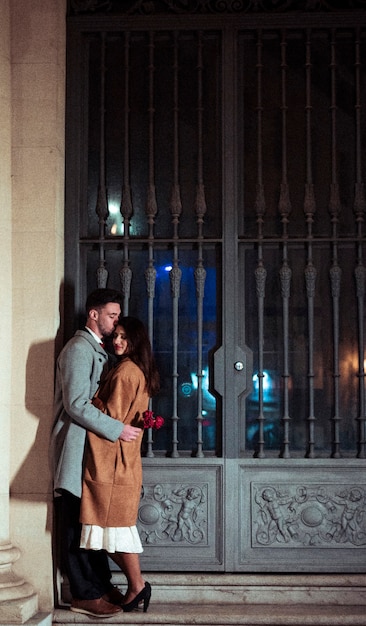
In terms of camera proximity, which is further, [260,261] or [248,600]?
[260,261]

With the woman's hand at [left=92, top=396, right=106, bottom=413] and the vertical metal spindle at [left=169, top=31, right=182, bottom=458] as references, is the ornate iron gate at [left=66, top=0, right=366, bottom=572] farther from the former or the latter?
the woman's hand at [left=92, top=396, right=106, bottom=413]

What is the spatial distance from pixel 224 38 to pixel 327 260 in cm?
166

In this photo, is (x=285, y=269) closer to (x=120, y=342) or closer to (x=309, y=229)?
(x=309, y=229)

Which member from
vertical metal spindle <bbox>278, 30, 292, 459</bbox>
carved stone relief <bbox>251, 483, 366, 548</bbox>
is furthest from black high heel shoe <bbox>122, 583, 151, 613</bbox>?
vertical metal spindle <bbox>278, 30, 292, 459</bbox>

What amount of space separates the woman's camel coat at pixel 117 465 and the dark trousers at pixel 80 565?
0.68 ft

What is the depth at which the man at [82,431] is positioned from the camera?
208 inches

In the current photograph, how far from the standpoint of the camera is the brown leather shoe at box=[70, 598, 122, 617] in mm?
5320

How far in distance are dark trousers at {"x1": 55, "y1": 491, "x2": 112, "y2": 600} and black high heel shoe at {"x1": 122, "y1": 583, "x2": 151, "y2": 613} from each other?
19cm

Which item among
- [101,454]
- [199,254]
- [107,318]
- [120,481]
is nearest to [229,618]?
[120,481]

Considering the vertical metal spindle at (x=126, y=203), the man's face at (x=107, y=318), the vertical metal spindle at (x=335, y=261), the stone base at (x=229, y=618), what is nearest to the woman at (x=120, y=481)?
the stone base at (x=229, y=618)

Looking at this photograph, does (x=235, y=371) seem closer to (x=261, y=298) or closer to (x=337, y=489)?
(x=261, y=298)

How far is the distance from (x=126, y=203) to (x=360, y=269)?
1623 mm

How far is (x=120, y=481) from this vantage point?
5.27 m

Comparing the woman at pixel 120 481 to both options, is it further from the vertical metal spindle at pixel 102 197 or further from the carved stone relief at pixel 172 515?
the vertical metal spindle at pixel 102 197
